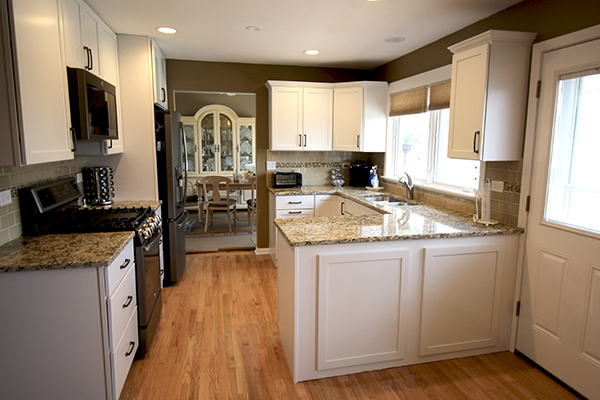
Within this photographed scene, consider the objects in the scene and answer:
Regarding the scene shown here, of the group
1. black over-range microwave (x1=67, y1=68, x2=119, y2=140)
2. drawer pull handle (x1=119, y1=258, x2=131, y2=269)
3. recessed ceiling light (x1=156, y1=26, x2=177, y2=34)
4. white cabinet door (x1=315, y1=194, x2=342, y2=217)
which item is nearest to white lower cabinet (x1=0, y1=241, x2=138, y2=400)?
drawer pull handle (x1=119, y1=258, x2=131, y2=269)

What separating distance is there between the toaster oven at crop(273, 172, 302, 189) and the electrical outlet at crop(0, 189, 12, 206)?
281cm

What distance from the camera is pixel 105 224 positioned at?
238 cm

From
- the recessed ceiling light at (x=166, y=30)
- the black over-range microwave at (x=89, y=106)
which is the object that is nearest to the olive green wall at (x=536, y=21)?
the recessed ceiling light at (x=166, y=30)

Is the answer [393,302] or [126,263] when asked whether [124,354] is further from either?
[393,302]

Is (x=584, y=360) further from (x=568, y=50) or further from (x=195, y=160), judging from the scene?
(x=195, y=160)

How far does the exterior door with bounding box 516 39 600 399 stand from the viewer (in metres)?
2.08

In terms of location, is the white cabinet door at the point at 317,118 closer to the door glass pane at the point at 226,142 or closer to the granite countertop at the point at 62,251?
the granite countertop at the point at 62,251

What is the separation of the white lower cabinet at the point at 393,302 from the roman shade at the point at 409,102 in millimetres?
1699

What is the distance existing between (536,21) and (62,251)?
10.1 ft

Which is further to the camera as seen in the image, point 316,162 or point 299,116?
point 316,162

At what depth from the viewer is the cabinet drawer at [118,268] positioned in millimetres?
1891

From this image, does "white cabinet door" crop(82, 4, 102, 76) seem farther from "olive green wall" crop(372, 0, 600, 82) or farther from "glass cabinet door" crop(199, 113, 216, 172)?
"glass cabinet door" crop(199, 113, 216, 172)

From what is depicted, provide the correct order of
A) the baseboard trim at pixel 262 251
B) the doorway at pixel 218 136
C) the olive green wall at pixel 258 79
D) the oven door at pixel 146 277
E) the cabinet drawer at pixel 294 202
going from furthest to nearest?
the doorway at pixel 218 136 → the baseboard trim at pixel 262 251 → the olive green wall at pixel 258 79 → the cabinet drawer at pixel 294 202 → the oven door at pixel 146 277

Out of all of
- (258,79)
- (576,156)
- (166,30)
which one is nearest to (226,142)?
(258,79)
